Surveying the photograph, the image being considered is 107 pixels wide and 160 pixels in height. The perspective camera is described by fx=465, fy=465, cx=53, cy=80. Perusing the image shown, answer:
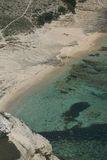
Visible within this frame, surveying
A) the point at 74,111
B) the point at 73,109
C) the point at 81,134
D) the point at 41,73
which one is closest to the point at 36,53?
the point at 41,73

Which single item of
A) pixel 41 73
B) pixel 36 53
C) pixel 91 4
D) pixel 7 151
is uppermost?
pixel 7 151

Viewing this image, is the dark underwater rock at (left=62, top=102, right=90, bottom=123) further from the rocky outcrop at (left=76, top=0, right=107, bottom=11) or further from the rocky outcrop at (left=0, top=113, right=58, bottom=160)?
the rocky outcrop at (left=76, top=0, right=107, bottom=11)

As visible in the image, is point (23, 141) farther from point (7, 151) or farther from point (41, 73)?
point (41, 73)

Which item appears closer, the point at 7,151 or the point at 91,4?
the point at 7,151

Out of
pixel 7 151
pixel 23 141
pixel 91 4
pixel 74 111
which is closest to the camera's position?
pixel 7 151

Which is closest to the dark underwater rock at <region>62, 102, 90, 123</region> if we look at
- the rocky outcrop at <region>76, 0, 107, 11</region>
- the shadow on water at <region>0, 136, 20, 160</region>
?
the shadow on water at <region>0, 136, 20, 160</region>

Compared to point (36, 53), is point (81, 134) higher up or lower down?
lower down

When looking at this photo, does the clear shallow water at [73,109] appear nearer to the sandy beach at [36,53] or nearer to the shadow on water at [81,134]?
the shadow on water at [81,134]
